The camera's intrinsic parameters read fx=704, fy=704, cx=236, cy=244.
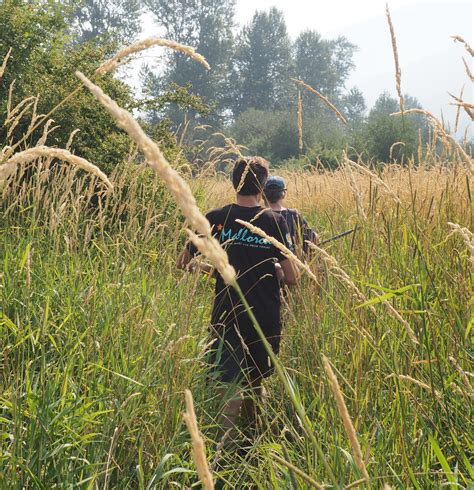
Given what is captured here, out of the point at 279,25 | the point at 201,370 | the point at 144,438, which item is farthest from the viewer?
the point at 279,25

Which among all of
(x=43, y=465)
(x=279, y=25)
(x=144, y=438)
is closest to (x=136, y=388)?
(x=144, y=438)

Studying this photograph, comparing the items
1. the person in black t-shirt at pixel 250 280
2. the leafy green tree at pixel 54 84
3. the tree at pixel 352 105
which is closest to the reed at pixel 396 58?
the person in black t-shirt at pixel 250 280

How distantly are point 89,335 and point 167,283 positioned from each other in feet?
3.61

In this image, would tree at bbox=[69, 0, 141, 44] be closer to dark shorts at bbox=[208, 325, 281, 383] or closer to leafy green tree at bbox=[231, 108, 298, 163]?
leafy green tree at bbox=[231, 108, 298, 163]

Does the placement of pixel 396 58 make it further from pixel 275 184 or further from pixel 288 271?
pixel 275 184

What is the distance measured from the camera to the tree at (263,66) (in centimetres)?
6297

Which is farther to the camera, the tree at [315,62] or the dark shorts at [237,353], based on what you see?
the tree at [315,62]

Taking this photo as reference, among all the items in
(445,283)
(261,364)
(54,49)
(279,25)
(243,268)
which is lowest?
(261,364)

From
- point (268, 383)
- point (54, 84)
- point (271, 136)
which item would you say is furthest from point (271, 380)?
point (271, 136)

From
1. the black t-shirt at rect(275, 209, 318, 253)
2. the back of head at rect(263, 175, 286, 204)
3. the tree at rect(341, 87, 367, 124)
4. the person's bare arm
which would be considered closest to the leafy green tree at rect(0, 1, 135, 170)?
the back of head at rect(263, 175, 286, 204)

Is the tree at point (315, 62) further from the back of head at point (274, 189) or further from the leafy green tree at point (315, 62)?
the back of head at point (274, 189)

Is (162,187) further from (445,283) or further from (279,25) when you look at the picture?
(279,25)

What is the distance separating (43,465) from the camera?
2.19 metres

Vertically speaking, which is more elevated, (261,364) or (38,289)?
(38,289)
